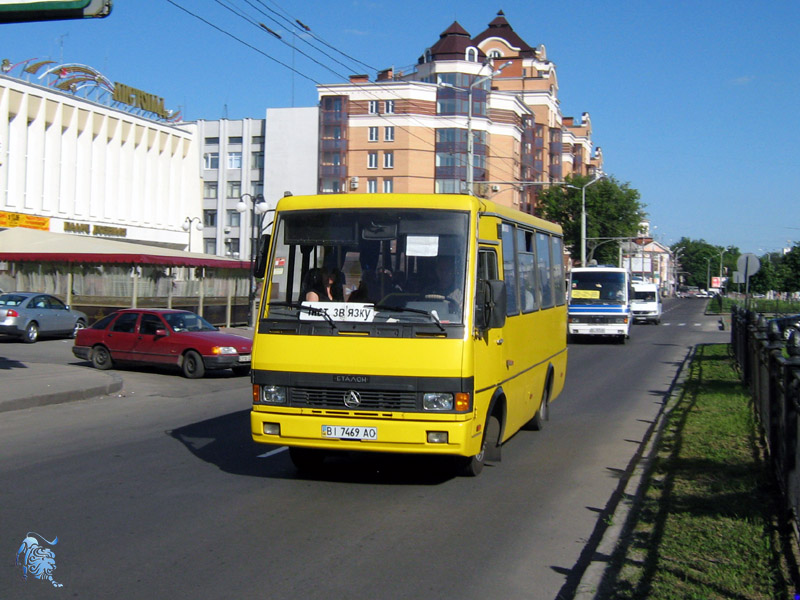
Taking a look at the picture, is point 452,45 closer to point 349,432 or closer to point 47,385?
point 47,385

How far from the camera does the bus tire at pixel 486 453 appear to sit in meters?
8.55

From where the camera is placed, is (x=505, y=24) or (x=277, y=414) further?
(x=505, y=24)

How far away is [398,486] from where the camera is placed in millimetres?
8312

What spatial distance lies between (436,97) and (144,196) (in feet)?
96.1

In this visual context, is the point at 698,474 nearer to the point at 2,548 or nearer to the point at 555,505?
the point at 555,505

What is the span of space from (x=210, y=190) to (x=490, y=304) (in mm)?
82313

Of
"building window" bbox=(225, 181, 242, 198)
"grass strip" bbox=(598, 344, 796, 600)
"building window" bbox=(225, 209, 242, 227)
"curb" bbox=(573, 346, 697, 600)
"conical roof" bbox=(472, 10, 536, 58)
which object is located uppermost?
"conical roof" bbox=(472, 10, 536, 58)

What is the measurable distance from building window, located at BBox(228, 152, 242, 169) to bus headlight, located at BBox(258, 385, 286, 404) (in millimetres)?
Answer: 79380

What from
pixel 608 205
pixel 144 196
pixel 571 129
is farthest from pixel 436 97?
pixel 571 129

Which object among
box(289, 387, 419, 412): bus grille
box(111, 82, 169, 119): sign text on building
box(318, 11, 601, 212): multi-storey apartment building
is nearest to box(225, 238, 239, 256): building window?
box(318, 11, 601, 212): multi-storey apartment building

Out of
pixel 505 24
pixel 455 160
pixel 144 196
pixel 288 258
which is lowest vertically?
pixel 288 258

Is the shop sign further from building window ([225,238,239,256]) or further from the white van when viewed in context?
building window ([225,238,239,256])

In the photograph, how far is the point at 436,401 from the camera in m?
7.54

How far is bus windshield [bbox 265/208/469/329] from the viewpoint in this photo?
25.6 feet
